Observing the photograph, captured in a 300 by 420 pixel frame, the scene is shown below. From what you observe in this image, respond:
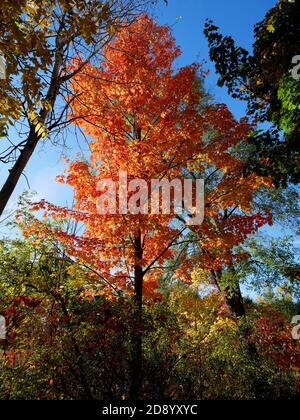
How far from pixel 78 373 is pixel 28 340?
127 cm

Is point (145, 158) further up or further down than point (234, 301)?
further up

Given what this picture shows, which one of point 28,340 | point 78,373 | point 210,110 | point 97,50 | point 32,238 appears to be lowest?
point 78,373

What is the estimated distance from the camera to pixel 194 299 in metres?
16.9

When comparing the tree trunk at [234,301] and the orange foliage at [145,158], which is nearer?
the orange foliage at [145,158]

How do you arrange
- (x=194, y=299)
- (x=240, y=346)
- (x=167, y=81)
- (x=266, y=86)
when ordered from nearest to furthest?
(x=240, y=346) < (x=266, y=86) < (x=167, y=81) < (x=194, y=299)

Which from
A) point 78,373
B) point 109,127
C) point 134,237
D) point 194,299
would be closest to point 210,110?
point 109,127

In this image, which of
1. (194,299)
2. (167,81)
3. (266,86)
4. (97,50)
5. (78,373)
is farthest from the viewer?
(194,299)

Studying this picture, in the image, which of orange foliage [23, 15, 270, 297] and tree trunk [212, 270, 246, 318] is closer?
orange foliage [23, 15, 270, 297]

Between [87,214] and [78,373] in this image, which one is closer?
[78,373]

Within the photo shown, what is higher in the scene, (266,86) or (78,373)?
(266,86)

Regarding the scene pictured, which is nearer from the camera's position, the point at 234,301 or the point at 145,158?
the point at 145,158

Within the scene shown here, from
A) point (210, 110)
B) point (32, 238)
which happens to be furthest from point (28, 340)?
point (210, 110)

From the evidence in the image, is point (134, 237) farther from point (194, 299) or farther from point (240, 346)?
point (194, 299)
